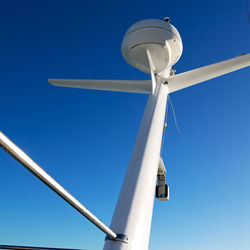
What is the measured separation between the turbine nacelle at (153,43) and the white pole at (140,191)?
1.58 metres

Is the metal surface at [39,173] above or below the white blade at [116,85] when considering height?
below

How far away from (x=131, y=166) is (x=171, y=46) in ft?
10.2

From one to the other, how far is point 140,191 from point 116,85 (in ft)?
9.97

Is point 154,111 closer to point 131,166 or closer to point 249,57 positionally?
point 131,166

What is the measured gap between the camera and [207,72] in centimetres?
513

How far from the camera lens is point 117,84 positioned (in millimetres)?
5453

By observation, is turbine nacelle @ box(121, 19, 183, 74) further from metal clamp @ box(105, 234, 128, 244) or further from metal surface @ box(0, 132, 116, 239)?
metal surface @ box(0, 132, 116, 239)

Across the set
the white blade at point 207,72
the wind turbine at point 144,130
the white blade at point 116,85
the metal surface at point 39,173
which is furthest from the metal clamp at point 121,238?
the white blade at point 207,72

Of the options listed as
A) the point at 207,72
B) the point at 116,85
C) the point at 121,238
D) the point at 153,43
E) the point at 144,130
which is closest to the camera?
the point at 121,238

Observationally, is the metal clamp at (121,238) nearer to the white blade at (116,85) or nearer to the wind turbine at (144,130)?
the wind turbine at (144,130)

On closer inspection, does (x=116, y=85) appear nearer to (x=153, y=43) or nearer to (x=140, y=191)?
(x=153, y=43)

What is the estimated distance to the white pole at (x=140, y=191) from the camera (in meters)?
2.64

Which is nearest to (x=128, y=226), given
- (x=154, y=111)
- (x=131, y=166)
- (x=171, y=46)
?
(x=131, y=166)

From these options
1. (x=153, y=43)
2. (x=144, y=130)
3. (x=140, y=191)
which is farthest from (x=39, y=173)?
(x=153, y=43)
